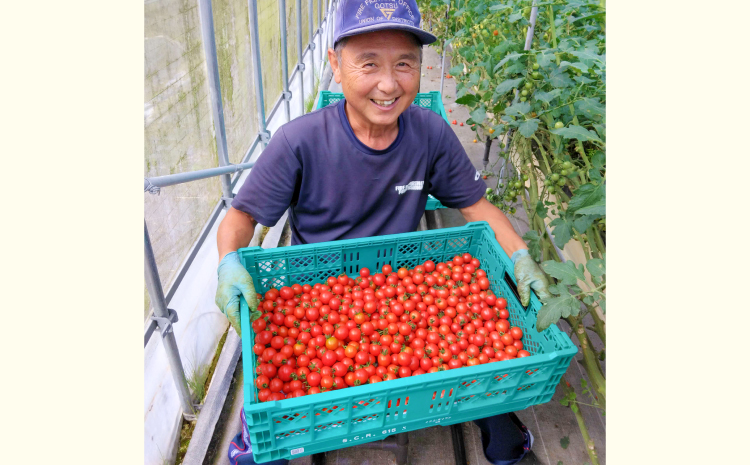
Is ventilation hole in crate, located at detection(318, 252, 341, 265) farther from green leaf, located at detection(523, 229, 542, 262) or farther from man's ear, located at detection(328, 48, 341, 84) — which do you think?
green leaf, located at detection(523, 229, 542, 262)

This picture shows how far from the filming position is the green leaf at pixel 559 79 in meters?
1.94

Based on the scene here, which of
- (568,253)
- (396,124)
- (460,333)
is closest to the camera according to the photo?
(460,333)

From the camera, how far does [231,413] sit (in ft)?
7.03

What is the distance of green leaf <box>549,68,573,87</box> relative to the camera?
1.94 metres

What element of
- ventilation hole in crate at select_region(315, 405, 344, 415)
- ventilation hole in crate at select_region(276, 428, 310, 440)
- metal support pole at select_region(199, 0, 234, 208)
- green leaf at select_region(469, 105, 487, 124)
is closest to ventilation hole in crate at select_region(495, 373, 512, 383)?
ventilation hole in crate at select_region(315, 405, 344, 415)

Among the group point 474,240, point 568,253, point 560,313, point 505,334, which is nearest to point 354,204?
point 474,240

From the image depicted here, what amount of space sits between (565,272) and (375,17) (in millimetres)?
1041

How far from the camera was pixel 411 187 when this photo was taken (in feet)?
6.34

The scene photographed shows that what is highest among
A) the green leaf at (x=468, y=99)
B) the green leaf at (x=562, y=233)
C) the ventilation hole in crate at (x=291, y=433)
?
the green leaf at (x=468, y=99)

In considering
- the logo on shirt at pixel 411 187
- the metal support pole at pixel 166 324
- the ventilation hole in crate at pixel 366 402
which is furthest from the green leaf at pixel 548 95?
the metal support pole at pixel 166 324

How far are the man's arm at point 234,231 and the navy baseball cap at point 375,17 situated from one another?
0.80 metres

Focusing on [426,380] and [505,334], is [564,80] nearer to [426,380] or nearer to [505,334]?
[505,334]

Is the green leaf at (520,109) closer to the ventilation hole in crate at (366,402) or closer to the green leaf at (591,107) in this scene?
the green leaf at (591,107)

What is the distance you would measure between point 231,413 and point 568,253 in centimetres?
233
